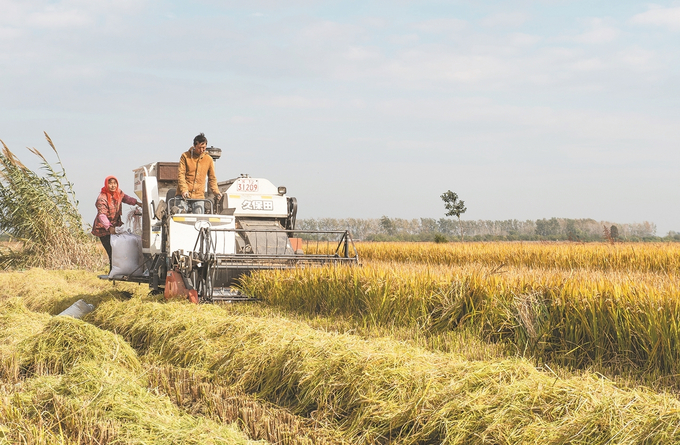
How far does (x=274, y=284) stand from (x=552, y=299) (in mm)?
3786

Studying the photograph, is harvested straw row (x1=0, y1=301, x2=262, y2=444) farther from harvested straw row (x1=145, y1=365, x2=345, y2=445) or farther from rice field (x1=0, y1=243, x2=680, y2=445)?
harvested straw row (x1=145, y1=365, x2=345, y2=445)

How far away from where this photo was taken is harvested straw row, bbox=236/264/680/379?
198 inches

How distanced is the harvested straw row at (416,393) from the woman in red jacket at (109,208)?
446 centimetres

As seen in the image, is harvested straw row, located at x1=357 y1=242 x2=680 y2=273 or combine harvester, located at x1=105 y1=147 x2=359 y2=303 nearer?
combine harvester, located at x1=105 y1=147 x2=359 y2=303

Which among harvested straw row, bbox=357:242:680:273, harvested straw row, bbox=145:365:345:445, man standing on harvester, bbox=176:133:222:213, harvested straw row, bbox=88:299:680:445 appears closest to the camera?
harvested straw row, bbox=88:299:680:445

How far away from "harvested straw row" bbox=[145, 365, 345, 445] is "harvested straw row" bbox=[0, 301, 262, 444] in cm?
15

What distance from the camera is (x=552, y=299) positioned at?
575 centimetres

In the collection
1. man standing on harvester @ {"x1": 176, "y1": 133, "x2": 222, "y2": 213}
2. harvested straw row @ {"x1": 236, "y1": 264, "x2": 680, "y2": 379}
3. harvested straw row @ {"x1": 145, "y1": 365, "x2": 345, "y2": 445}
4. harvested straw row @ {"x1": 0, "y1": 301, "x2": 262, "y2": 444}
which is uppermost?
man standing on harvester @ {"x1": 176, "y1": 133, "x2": 222, "y2": 213}

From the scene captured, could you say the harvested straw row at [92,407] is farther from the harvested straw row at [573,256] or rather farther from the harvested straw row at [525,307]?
the harvested straw row at [573,256]

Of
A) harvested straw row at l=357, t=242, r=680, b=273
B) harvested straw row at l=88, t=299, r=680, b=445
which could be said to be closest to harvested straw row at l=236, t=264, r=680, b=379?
harvested straw row at l=88, t=299, r=680, b=445

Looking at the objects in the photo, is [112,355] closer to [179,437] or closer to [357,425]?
[179,437]

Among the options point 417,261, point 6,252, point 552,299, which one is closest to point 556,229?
point 417,261

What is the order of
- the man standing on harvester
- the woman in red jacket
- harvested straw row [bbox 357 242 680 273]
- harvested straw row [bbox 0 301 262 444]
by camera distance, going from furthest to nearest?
harvested straw row [bbox 357 242 680 273], the woman in red jacket, the man standing on harvester, harvested straw row [bbox 0 301 262 444]

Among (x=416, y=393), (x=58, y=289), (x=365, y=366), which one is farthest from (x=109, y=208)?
(x=416, y=393)
